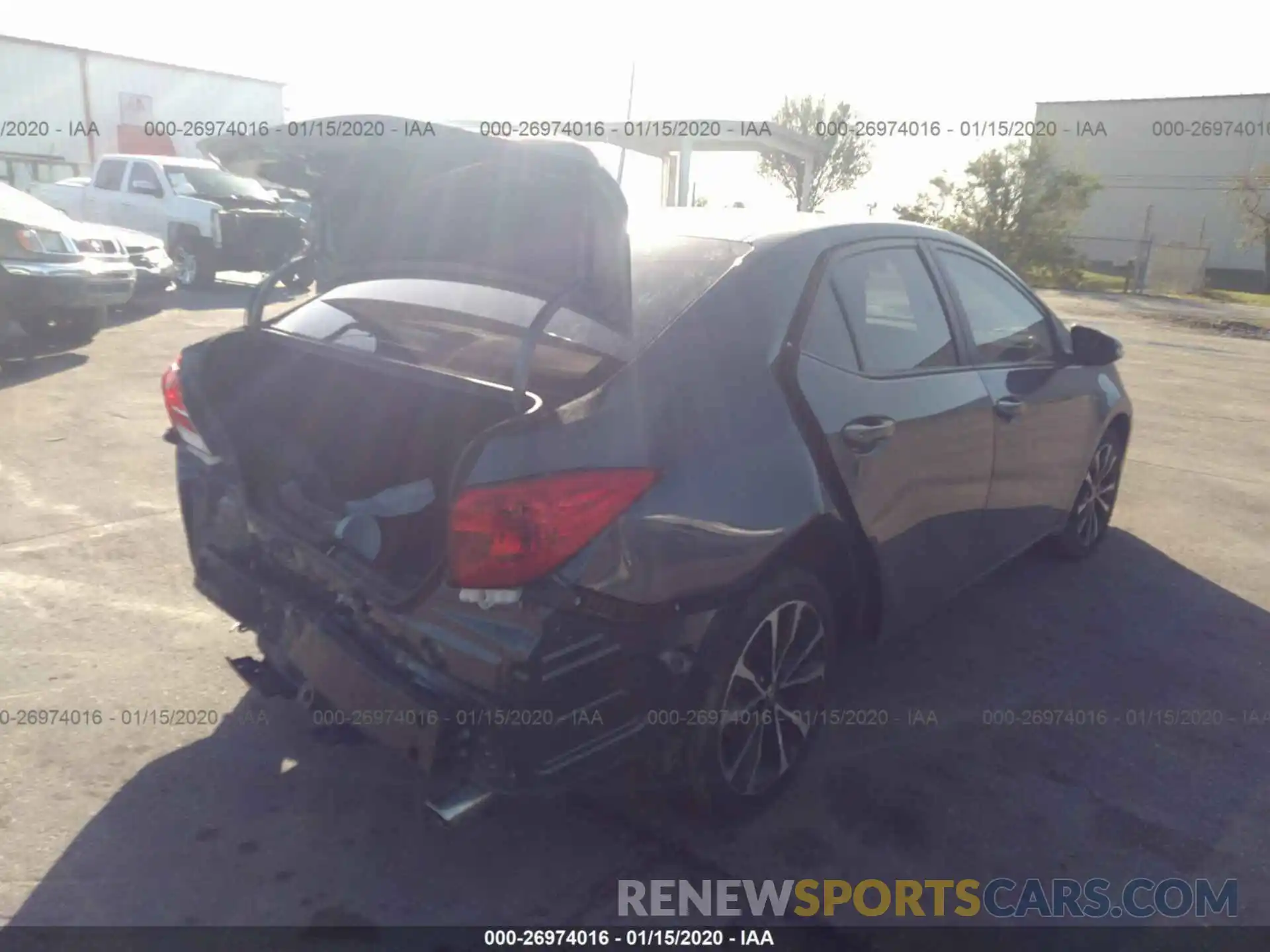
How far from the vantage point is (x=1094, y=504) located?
17.4ft

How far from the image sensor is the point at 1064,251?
102ft

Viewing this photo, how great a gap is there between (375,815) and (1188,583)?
13.7 ft

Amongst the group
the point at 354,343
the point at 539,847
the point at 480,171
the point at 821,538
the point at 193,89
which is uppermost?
the point at 193,89

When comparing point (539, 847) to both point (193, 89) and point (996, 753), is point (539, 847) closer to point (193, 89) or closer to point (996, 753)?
point (996, 753)

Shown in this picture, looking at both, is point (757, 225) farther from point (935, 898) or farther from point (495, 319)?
point (935, 898)

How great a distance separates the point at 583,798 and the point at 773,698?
26.2 inches

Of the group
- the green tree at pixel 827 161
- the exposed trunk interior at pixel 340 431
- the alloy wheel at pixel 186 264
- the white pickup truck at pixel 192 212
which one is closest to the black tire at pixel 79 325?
the white pickup truck at pixel 192 212

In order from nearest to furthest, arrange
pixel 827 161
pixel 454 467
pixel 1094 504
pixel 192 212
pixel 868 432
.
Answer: pixel 454 467, pixel 868 432, pixel 1094 504, pixel 192 212, pixel 827 161

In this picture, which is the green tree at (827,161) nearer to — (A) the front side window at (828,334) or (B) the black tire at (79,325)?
(B) the black tire at (79,325)

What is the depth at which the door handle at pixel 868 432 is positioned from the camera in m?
3.09

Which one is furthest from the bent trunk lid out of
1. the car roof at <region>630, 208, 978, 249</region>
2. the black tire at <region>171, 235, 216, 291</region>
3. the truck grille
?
the black tire at <region>171, 235, 216, 291</region>

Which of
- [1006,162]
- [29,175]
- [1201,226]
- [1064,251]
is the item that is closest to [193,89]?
[29,175]

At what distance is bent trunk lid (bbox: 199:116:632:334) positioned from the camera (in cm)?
274

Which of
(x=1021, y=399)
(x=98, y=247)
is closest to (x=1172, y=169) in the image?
(x=98, y=247)
